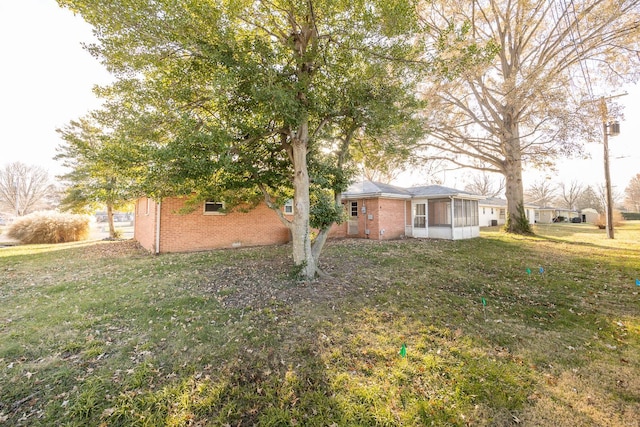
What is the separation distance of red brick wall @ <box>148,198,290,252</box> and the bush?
12.4 meters

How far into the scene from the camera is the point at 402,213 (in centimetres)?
1669

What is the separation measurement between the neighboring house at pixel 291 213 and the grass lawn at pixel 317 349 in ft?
12.6

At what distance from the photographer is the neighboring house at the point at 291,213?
37.5 ft

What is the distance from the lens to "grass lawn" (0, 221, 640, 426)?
2871 millimetres

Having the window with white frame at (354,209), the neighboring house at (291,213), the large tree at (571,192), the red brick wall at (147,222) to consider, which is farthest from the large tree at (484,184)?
the red brick wall at (147,222)

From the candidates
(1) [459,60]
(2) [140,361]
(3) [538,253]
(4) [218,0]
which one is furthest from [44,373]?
(3) [538,253]

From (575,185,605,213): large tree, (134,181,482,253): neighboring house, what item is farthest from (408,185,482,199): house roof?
(575,185,605,213): large tree

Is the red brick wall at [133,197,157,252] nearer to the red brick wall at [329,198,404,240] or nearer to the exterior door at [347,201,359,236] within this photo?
the red brick wall at [329,198,404,240]

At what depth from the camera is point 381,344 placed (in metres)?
4.14

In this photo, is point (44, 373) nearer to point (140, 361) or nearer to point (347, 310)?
point (140, 361)

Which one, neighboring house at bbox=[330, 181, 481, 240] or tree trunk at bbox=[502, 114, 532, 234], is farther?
tree trunk at bbox=[502, 114, 532, 234]

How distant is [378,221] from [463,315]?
9985 mm

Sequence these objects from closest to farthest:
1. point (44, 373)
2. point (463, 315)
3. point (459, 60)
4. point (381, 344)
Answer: point (44, 373), point (381, 344), point (463, 315), point (459, 60)

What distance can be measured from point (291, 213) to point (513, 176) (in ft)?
47.9
